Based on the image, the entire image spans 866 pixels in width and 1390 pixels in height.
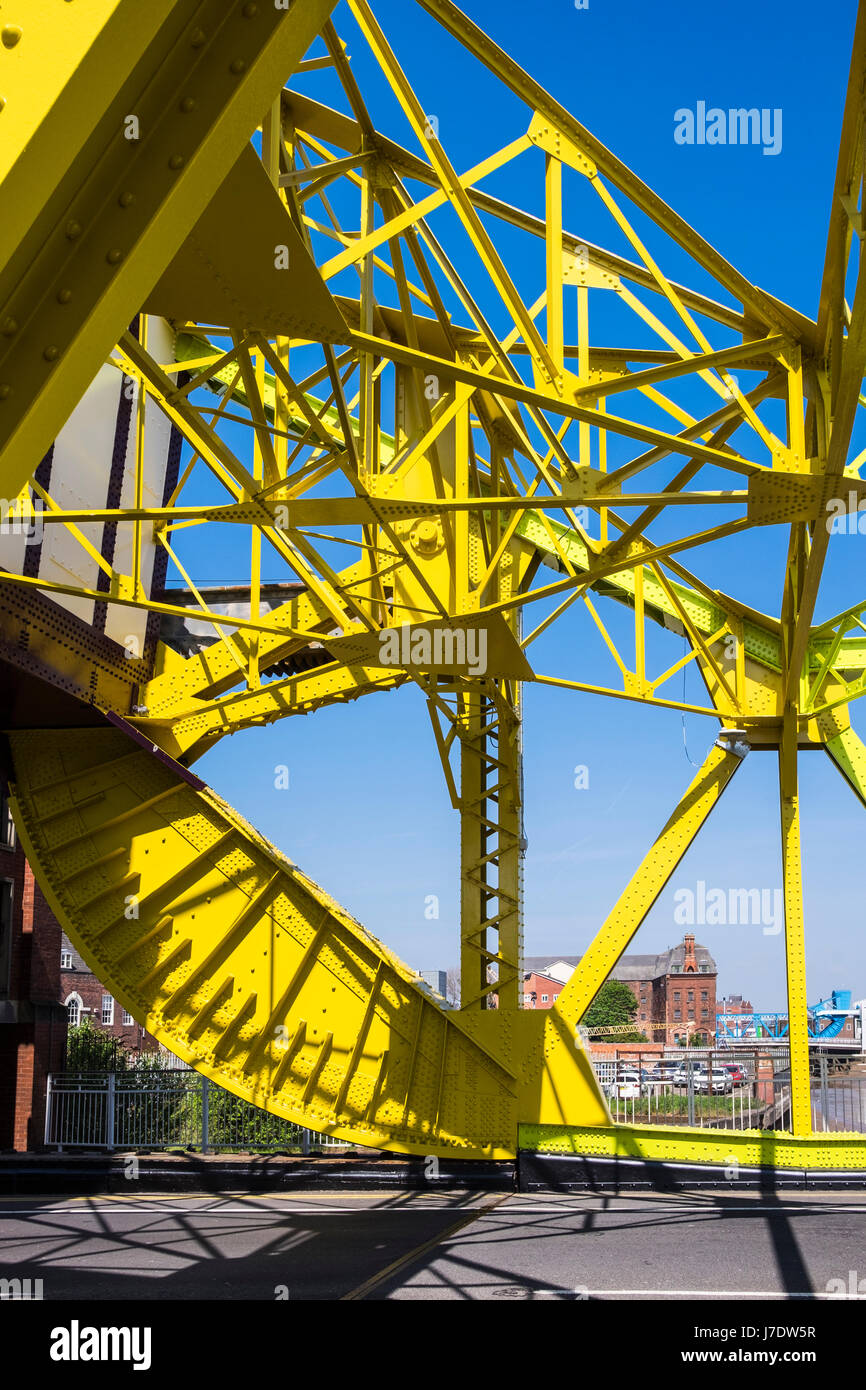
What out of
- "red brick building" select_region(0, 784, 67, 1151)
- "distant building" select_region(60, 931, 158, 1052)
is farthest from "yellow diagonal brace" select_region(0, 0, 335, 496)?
"distant building" select_region(60, 931, 158, 1052)

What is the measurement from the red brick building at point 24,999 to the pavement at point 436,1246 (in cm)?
662

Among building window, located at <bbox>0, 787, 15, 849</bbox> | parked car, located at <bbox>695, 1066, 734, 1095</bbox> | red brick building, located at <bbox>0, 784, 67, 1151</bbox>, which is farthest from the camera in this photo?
building window, located at <bbox>0, 787, 15, 849</bbox>

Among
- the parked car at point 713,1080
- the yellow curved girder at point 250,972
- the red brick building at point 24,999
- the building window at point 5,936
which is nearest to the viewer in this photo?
the yellow curved girder at point 250,972

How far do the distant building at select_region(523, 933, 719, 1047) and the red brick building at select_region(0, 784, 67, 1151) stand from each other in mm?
81176

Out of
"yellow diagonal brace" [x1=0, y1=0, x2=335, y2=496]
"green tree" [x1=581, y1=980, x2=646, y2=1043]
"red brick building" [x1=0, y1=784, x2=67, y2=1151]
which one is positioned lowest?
"green tree" [x1=581, y1=980, x2=646, y2=1043]

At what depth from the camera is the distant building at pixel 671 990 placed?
109 meters

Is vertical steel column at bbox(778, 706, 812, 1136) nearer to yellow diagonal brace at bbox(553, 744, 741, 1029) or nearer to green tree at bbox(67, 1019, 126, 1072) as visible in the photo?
yellow diagonal brace at bbox(553, 744, 741, 1029)

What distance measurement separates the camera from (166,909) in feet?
49.3

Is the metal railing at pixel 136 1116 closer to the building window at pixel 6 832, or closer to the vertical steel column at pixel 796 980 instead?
the building window at pixel 6 832

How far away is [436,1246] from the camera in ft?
34.7

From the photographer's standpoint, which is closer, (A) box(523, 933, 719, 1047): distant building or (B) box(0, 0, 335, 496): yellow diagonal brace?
(B) box(0, 0, 335, 496): yellow diagonal brace

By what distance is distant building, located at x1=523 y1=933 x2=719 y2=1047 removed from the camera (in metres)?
109

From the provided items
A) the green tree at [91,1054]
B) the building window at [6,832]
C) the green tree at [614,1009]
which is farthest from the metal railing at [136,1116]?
the green tree at [614,1009]
